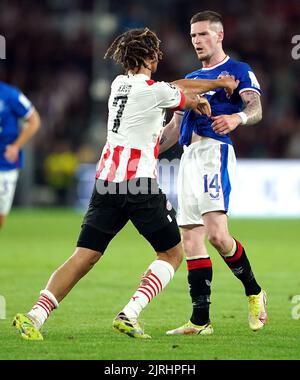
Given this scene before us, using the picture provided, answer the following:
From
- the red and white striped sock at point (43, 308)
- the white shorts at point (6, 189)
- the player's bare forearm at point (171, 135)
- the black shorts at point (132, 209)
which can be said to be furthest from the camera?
the white shorts at point (6, 189)

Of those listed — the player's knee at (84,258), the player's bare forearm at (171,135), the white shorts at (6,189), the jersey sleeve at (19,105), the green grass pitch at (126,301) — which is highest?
the jersey sleeve at (19,105)

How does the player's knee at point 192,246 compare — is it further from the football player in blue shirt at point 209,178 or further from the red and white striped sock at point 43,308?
the red and white striped sock at point 43,308

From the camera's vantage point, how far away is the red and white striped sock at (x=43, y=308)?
7.05m

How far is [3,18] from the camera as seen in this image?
94.0 feet

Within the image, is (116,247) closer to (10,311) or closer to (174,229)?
(10,311)

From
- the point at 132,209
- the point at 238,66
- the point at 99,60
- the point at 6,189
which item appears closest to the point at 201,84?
the point at 238,66

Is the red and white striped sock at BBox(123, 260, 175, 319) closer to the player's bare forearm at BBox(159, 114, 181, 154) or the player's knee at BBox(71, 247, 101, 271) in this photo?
the player's knee at BBox(71, 247, 101, 271)

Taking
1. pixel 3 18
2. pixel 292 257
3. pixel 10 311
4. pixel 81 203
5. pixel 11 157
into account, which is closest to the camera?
pixel 10 311

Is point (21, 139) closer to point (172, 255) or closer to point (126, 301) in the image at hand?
point (126, 301)

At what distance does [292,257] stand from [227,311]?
5.48m

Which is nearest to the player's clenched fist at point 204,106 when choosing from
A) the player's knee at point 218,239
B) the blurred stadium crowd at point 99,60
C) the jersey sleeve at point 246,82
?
the jersey sleeve at point 246,82

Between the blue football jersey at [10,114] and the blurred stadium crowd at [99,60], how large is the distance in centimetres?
1266
